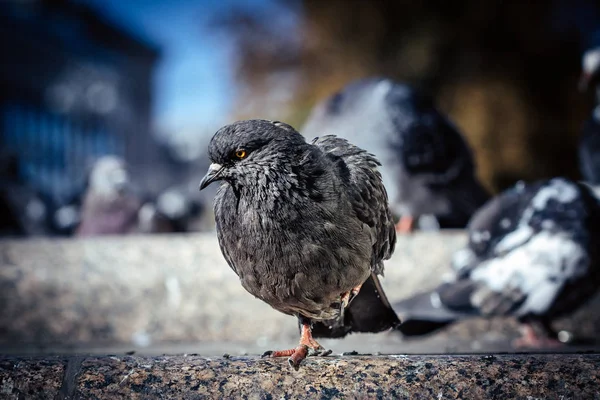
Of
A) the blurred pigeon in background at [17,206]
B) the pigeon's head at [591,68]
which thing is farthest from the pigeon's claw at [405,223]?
the blurred pigeon in background at [17,206]

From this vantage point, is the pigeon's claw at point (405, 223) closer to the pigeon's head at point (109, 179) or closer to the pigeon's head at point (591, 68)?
the pigeon's head at point (591, 68)

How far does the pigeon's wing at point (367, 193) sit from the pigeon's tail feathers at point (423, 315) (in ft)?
3.35

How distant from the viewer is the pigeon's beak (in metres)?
1.95

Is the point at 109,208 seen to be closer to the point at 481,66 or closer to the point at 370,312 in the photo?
the point at 370,312

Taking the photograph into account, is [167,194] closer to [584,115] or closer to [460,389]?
[460,389]

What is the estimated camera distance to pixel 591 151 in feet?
14.9

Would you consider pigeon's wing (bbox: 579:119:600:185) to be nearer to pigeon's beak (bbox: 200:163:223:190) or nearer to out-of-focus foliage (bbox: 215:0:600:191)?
pigeon's beak (bbox: 200:163:223:190)

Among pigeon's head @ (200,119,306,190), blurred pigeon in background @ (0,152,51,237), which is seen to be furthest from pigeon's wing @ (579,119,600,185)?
blurred pigeon in background @ (0,152,51,237)

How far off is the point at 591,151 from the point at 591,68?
2.29 feet

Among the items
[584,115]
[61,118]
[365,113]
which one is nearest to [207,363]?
[365,113]

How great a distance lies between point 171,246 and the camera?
4.40m

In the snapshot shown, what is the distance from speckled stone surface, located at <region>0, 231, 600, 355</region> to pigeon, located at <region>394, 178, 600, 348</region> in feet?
1.51

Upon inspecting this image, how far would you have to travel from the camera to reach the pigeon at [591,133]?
445cm

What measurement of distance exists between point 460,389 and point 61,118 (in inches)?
866
